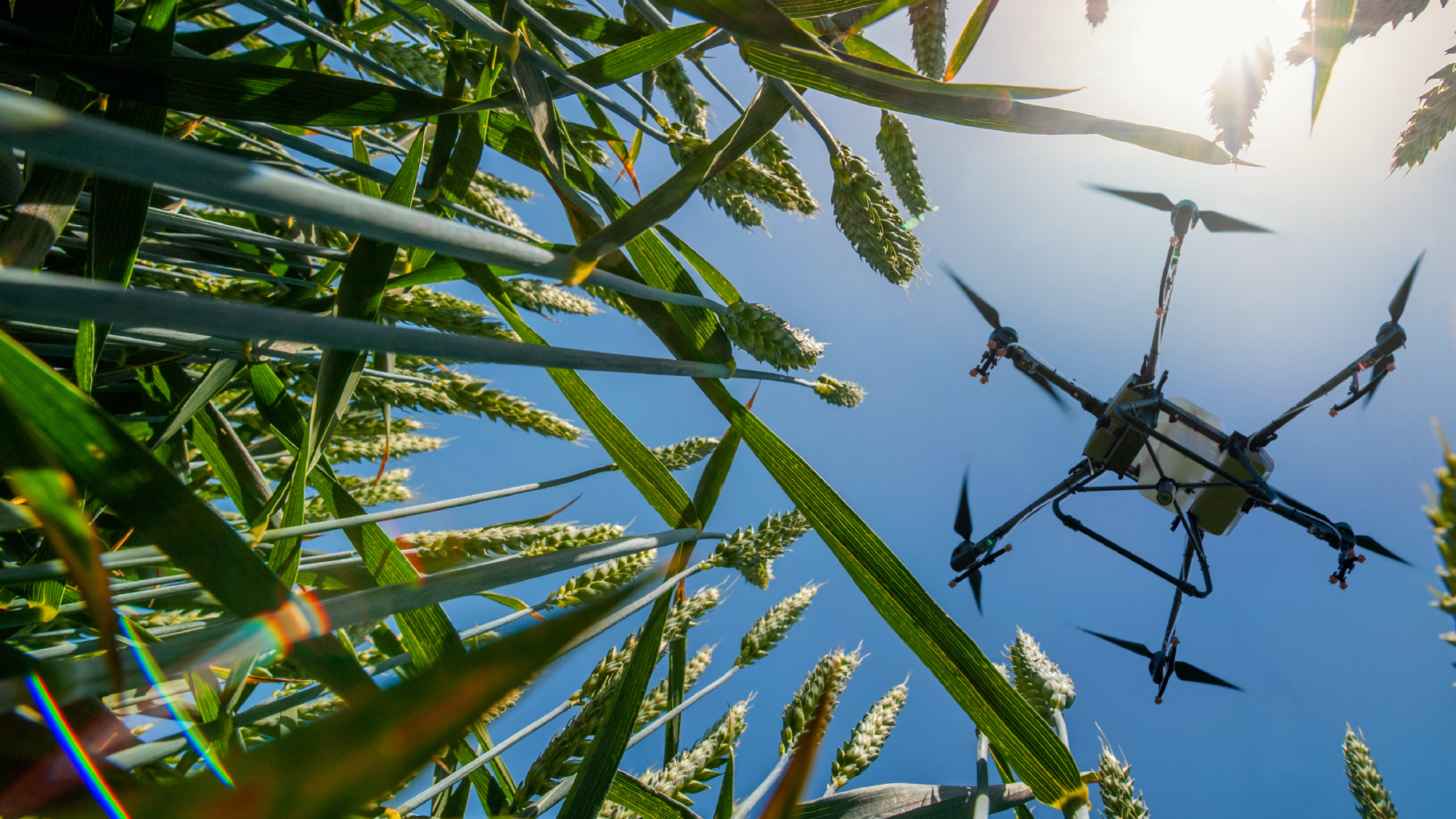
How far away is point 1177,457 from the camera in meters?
5.34

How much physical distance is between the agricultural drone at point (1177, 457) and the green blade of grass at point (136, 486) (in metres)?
3.88

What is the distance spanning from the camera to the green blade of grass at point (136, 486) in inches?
14.4

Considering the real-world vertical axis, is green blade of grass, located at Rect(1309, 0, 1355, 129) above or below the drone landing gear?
above

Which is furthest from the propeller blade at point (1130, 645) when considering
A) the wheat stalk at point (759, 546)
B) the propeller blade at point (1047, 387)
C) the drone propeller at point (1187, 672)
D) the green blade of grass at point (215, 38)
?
the green blade of grass at point (215, 38)

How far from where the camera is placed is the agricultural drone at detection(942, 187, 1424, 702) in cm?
399

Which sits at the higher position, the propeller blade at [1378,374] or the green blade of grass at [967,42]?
the green blade of grass at [967,42]

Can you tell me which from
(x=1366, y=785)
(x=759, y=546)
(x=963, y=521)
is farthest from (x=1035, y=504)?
(x=759, y=546)

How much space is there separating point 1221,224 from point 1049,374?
145 cm

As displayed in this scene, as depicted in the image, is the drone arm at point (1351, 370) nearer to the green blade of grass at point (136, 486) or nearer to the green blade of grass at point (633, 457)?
the green blade of grass at point (633, 457)

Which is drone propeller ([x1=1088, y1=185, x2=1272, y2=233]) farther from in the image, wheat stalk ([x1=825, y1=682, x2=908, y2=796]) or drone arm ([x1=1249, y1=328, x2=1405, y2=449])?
wheat stalk ([x1=825, y1=682, x2=908, y2=796])

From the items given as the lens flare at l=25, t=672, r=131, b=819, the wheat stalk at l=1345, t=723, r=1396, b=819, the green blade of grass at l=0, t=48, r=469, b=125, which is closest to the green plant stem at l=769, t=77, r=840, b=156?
the green blade of grass at l=0, t=48, r=469, b=125

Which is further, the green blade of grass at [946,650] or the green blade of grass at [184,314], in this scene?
the green blade of grass at [946,650]

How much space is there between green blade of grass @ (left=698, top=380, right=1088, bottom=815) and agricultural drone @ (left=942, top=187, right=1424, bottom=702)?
3318mm

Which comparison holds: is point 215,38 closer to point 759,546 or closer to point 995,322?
point 759,546
